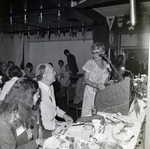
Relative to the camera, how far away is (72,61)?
462cm

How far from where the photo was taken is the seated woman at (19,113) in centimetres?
121

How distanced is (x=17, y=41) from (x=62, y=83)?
6.39ft

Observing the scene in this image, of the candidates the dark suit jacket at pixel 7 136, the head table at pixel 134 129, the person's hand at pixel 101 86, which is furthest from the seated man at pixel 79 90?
the dark suit jacket at pixel 7 136

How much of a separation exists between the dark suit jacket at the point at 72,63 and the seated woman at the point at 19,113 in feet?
9.32

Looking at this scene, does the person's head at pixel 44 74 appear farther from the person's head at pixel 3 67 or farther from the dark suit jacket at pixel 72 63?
the dark suit jacket at pixel 72 63

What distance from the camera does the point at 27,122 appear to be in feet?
4.36

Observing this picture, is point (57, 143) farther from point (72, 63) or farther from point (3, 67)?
point (72, 63)

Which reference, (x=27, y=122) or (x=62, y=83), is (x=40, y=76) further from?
(x=62, y=83)

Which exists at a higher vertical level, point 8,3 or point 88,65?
point 8,3

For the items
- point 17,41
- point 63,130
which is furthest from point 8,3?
point 63,130

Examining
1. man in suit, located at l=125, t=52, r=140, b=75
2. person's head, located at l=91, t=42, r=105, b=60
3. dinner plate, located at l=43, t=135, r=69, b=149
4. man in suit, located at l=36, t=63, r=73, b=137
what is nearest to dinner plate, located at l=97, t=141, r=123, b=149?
dinner plate, located at l=43, t=135, r=69, b=149

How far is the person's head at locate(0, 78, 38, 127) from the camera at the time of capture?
50.1 inches

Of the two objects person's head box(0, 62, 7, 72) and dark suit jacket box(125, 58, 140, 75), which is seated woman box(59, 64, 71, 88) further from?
dark suit jacket box(125, 58, 140, 75)

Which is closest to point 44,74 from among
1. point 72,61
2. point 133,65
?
point 133,65
